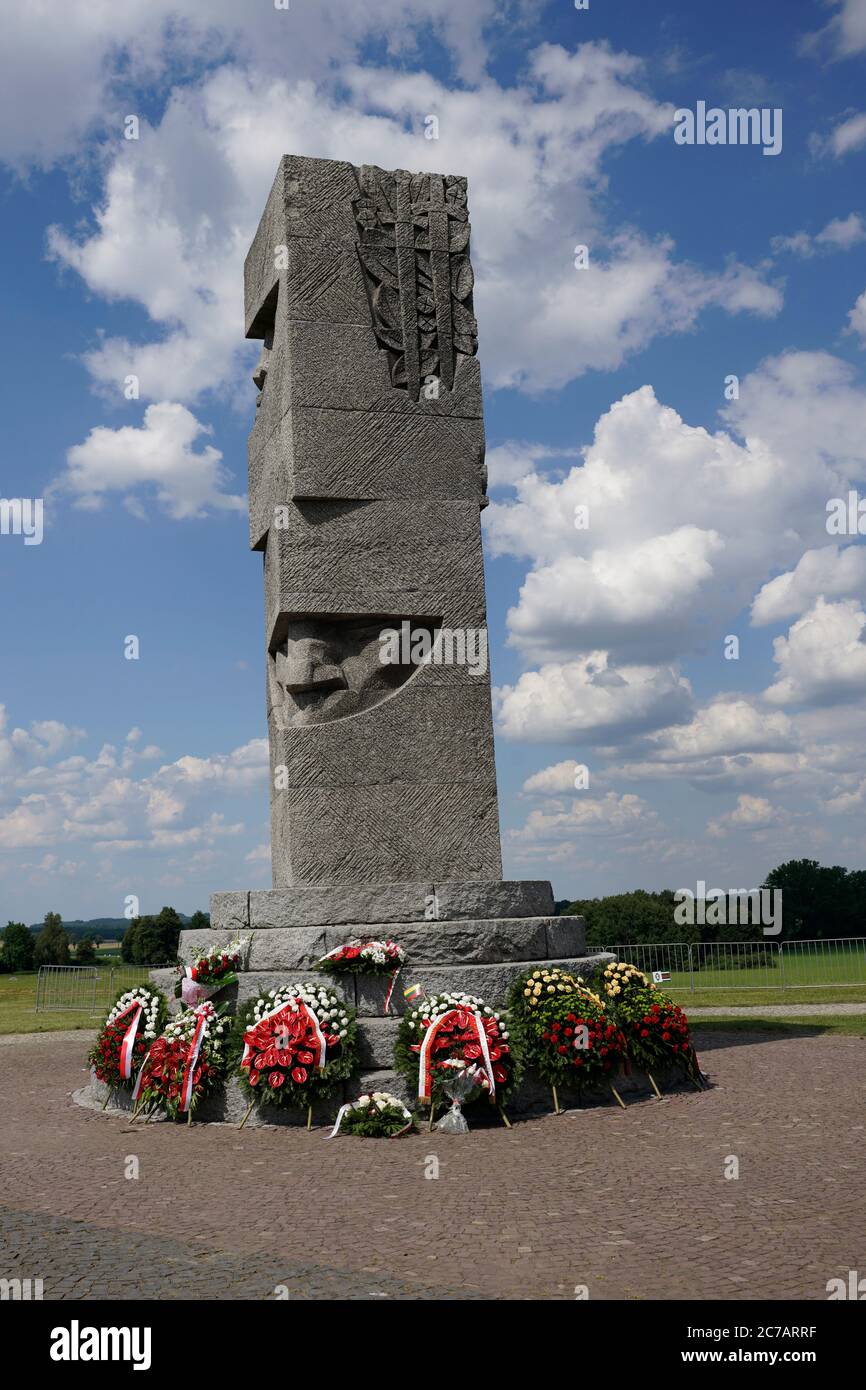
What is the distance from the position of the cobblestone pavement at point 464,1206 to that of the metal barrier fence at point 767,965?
13.8 m

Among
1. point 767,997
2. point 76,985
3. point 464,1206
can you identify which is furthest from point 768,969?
point 464,1206

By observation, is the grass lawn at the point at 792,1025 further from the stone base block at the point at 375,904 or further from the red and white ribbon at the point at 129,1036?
the red and white ribbon at the point at 129,1036

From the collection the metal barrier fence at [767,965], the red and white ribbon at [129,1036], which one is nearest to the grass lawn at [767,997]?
the metal barrier fence at [767,965]

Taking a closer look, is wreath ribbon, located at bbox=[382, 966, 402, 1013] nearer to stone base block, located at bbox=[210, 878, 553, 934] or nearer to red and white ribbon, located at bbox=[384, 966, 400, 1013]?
red and white ribbon, located at bbox=[384, 966, 400, 1013]

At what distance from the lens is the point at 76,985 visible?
23.0m

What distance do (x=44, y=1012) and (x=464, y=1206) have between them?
1877cm

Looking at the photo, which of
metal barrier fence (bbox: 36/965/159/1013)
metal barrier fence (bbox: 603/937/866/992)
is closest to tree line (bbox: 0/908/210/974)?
metal barrier fence (bbox: 36/965/159/1013)

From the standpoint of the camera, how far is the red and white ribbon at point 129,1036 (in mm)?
8984

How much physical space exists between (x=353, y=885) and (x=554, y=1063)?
8.28 ft

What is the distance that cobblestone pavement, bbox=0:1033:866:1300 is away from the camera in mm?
4602

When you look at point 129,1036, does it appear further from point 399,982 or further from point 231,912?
point 399,982
